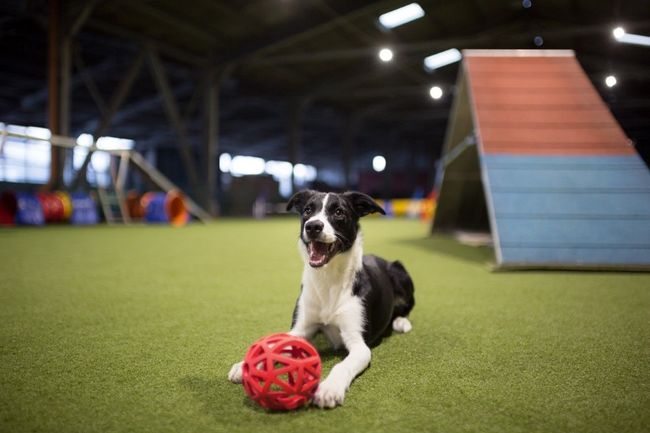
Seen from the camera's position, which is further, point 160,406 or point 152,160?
point 152,160

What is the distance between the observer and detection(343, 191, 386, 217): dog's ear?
7.79 ft

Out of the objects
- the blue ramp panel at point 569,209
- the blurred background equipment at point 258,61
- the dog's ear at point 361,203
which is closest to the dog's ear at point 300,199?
the dog's ear at point 361,203

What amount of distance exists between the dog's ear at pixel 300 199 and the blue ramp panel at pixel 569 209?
2.92 meters

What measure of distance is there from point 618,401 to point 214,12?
44.2 ft

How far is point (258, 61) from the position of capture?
15.5 meters

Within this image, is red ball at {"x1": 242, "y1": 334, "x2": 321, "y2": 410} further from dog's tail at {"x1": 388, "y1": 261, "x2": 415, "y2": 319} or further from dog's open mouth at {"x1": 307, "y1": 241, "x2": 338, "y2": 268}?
dog's tail at {"x1": 388, "y1": 261, "x2": 415, "y2": 319}

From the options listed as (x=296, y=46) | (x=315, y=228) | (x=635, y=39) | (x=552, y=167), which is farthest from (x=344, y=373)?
(x=635, y=39)

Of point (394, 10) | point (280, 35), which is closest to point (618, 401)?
point (394, 10)

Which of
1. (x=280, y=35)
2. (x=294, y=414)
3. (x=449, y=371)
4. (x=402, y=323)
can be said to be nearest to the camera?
(x=294, y=414)

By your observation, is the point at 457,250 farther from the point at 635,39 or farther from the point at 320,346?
the point at 635,39

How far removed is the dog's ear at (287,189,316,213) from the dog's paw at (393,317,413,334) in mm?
874

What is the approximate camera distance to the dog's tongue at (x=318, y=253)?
2.13 metres

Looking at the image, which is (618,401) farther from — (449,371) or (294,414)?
(294,414)

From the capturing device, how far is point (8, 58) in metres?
15.2
